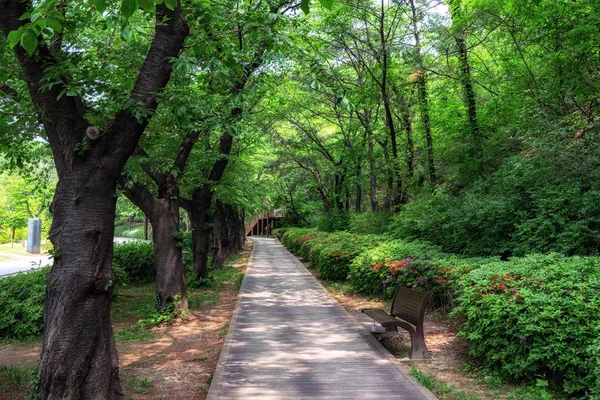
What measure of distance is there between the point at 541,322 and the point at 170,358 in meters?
5.32

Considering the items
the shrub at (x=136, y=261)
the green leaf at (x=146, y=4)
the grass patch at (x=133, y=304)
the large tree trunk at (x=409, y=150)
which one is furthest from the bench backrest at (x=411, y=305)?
the shrub at (x=136, y=261)

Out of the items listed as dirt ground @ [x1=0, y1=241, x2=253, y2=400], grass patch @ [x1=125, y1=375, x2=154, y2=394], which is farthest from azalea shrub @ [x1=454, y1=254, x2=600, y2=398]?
grass patch @ [x1=125, y1=375, x2=154, y2=394]

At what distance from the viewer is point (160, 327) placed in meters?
8.88

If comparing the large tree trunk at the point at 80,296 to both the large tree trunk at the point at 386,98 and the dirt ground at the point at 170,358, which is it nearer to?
the dirt ground at the point at 170,358

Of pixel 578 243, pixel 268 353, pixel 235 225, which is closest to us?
pixel 268 353

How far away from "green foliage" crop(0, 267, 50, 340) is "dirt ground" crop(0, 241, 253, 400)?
0.45 metres

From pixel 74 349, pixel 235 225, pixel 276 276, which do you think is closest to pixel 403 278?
pixel 74 349

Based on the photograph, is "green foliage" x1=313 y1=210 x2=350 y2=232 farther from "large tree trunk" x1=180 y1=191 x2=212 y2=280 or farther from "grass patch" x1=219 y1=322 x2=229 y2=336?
"grass patch" x1=219 y1=322 x2=229 y2=336

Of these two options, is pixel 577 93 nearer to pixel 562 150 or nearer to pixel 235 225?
pixel 562 150

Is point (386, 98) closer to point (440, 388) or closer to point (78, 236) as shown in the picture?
point (440, 388)

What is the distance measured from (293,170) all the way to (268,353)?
1077 inches

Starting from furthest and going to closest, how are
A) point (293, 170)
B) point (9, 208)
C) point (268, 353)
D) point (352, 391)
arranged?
point (9, 208)
point (293, 170)
point (268, 353)
point (352, 391)

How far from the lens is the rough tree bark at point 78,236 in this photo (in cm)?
397

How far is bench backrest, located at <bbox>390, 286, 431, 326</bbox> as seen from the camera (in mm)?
5871
